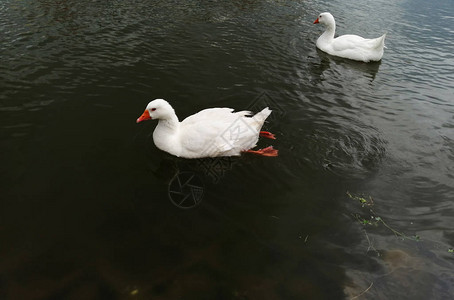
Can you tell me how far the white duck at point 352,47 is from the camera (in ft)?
40.2

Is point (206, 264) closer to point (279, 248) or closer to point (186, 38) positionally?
point (279, 248)

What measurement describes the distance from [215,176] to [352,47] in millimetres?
9537

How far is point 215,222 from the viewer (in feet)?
18.0

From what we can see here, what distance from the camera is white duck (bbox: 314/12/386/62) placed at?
12.2m

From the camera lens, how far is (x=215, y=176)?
6516 millimetres

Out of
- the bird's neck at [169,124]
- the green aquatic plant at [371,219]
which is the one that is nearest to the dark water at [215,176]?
the green aquatic plant at [371,219]

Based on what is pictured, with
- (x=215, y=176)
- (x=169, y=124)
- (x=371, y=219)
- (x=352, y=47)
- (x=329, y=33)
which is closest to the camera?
(x=371, y=219)

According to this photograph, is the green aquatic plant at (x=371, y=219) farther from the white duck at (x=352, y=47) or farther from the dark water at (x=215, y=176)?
the white duck at (x=352, y=47)

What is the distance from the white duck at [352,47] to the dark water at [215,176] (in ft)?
1.46

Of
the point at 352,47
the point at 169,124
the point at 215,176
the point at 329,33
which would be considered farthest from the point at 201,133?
the point at 329,33

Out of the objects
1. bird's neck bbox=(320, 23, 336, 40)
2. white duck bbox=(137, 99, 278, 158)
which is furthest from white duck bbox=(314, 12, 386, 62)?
white duck bbox=(137, 99, 278, 158)

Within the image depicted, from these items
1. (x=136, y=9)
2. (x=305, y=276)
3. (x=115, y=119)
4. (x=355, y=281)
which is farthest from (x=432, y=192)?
(x=136, y=9)

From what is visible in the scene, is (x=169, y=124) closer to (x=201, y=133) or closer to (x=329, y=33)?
(x=201, y=133)

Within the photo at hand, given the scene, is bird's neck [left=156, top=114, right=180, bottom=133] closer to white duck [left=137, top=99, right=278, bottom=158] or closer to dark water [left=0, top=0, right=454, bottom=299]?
white duck [left=137, top=99, right=278, bottom=158]
